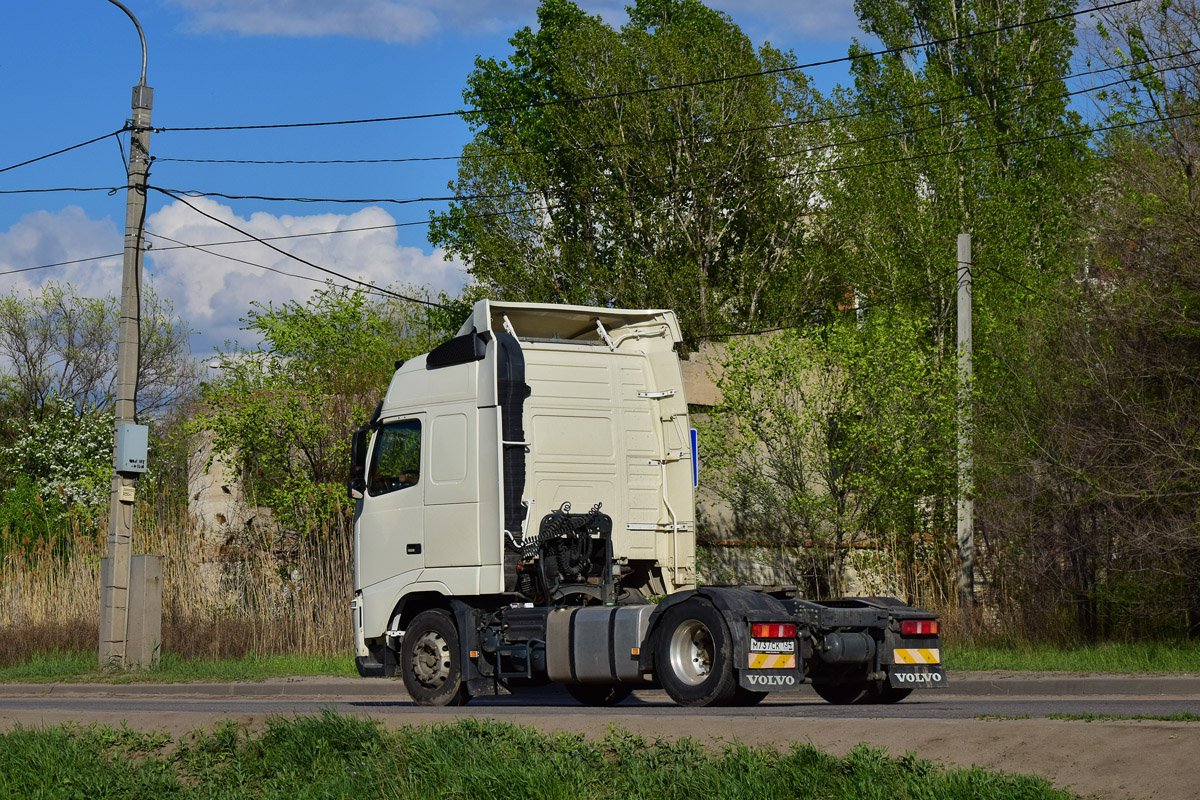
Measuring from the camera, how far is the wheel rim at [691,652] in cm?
1115

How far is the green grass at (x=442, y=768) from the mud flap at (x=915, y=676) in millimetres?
4424

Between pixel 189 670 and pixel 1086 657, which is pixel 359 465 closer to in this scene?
pixel 189 670

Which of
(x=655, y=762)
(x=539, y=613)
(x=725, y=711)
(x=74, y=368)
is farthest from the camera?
(x=74, y=368)

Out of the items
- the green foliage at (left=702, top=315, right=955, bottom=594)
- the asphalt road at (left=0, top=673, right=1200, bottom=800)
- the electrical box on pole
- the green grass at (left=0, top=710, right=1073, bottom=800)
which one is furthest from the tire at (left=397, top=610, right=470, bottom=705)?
the green foliage at (left=702, top=315, right=955, bottom=594)

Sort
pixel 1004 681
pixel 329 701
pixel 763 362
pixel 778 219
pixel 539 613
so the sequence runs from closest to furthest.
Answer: pixel 539 613 → pixel 1004 681 → pixel 329 701 → pixel 763 362 → pixel 778 219

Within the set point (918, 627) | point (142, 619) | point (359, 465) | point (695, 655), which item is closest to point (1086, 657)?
point (918, 627)

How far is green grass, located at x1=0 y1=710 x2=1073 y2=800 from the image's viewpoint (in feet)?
21.6

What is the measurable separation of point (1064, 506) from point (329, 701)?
10.1 m

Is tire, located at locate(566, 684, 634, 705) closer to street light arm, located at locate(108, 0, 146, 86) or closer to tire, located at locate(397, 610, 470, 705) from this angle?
tire, located at locate(397, 610, 470, 705)

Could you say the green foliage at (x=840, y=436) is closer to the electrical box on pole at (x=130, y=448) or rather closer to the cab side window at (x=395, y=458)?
the electrical box on pole at (x=130, y=448)

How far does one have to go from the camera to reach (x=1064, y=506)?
18703mm

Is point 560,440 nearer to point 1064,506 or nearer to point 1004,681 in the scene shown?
point 1004,681

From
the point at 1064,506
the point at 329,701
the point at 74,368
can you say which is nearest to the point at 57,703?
the point at 329,701

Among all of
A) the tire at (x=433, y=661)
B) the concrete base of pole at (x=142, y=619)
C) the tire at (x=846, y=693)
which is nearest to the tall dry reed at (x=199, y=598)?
the concrete base of pole at (x=142, y=619)
